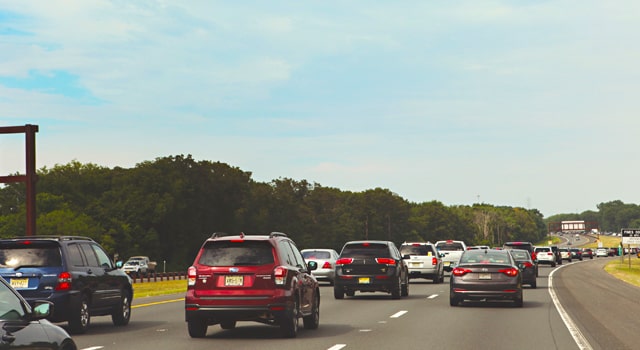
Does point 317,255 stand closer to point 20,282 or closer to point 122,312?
point 122,312

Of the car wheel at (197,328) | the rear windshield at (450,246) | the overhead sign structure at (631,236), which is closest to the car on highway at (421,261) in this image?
the rear windshield at (450,246)

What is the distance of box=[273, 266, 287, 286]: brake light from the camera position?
15.6m

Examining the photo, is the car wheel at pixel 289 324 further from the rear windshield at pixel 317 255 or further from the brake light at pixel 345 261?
the rear windshield at pixel 317 255

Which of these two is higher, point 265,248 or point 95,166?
point 95,166

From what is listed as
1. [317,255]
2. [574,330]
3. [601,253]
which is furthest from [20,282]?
[601,253]

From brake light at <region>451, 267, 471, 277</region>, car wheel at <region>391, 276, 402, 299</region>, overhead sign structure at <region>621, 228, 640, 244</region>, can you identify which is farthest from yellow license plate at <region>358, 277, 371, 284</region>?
overhead sign structure at <region>621, 228, 640, 244</region>

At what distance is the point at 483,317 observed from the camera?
68.3 feet

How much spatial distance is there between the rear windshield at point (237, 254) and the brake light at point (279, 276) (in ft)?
0.66

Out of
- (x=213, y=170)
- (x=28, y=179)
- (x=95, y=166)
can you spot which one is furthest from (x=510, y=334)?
(x=95, y=166)

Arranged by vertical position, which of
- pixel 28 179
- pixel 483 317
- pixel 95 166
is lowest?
pixel 483 317

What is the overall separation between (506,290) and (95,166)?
111 meters

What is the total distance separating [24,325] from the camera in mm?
7551

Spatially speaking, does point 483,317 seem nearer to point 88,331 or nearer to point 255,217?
point 88,331

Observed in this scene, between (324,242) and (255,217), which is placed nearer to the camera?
(255,217)
